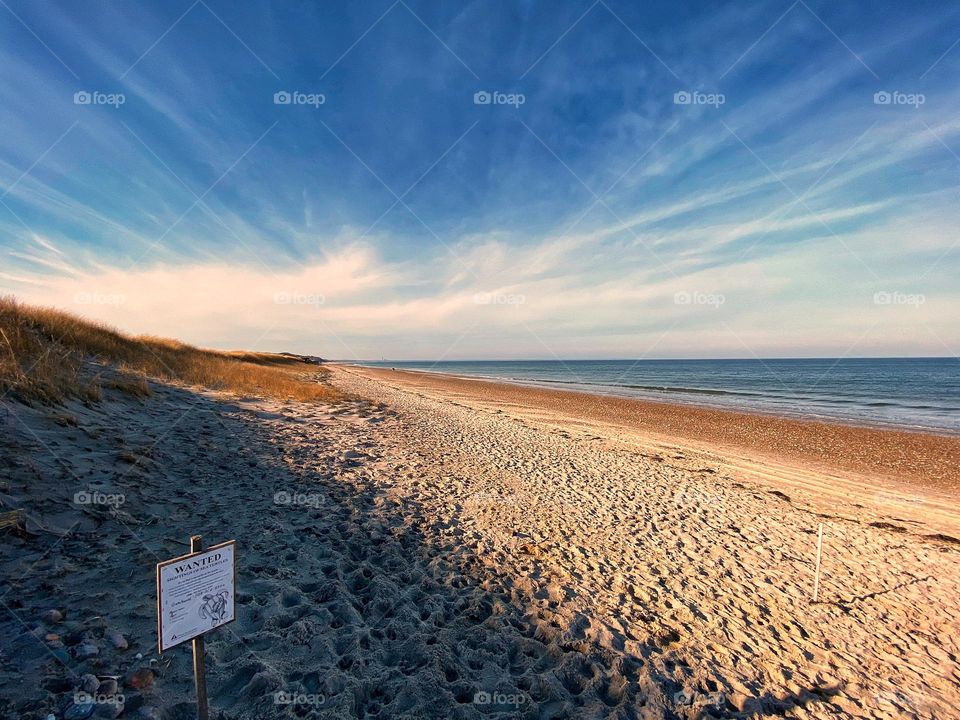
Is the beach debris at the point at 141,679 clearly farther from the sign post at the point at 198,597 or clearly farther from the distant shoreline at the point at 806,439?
the distant shoreline at the point at 806,439

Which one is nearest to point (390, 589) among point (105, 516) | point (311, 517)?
point (311, 517)

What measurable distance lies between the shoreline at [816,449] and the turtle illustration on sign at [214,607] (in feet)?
46.0

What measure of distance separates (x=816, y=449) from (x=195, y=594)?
21729 mm

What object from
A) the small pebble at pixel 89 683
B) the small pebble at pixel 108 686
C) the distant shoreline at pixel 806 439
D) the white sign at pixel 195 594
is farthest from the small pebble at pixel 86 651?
the distant shoreline at pixel 806 439

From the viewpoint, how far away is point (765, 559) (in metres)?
7.40

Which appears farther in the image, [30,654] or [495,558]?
[495,558]

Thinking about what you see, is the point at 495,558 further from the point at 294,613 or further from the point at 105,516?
the point at 105,516

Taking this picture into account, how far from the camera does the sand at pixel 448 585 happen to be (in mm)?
3604

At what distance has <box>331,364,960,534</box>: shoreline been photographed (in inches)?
467

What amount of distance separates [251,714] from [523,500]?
6.73m

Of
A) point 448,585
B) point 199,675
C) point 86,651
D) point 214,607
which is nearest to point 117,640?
point 86,651

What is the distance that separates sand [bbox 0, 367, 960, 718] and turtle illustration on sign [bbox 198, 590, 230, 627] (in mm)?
1021

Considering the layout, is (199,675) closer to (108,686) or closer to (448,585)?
(108,686)

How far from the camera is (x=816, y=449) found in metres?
17.4
